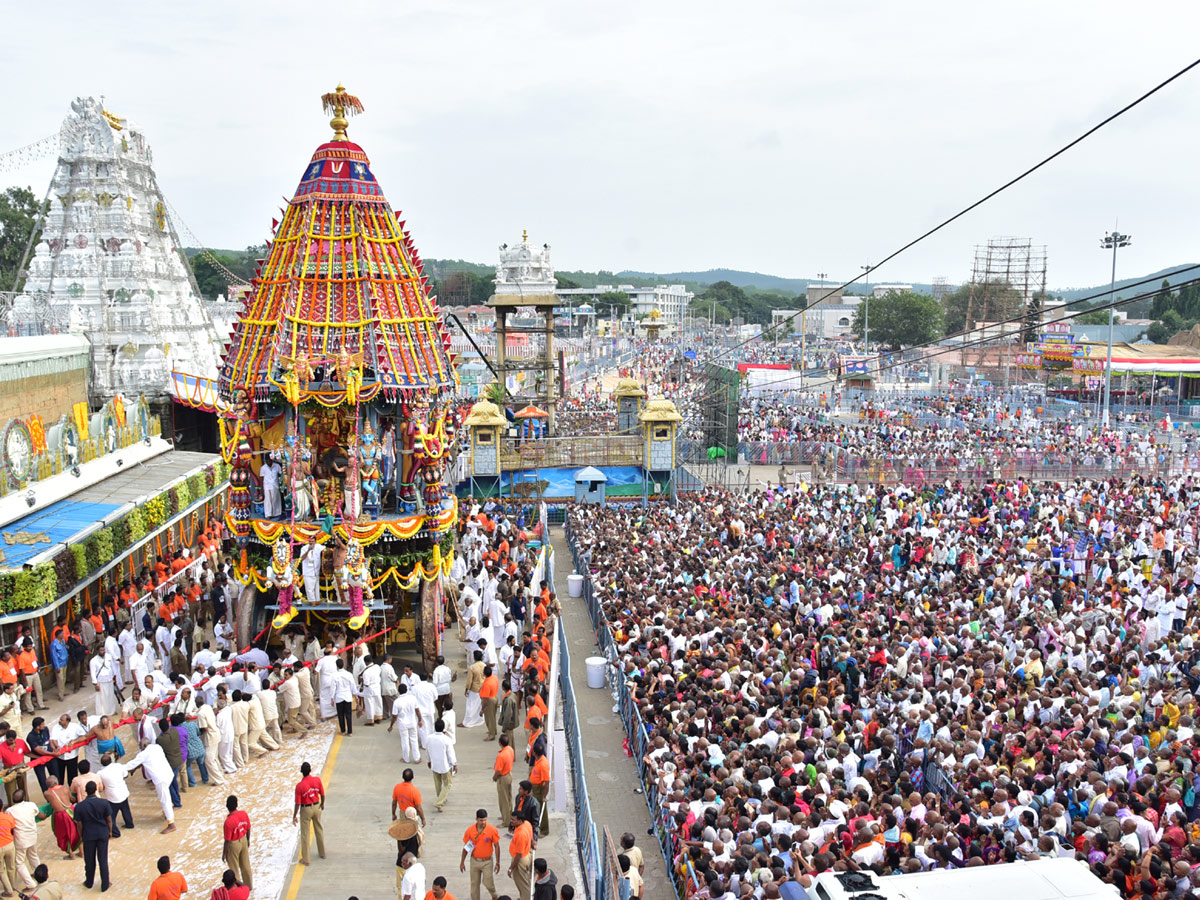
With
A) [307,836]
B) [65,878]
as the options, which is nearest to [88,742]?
[65,878]

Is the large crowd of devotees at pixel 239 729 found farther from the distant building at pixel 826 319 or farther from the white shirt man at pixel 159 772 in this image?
the distant building at pixel 826 319

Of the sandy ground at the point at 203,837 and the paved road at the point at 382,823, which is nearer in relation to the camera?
the sandy ground at the point at 203,837

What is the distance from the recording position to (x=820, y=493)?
91.6 feet

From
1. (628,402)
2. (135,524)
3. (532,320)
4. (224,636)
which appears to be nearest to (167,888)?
(224,636)

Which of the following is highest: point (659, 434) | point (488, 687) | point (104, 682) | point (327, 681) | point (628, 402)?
point (628, 402)

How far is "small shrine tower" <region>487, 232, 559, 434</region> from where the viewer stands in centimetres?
3884

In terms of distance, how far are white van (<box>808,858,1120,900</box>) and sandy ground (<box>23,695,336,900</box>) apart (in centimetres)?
562

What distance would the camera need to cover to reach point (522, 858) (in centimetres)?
908

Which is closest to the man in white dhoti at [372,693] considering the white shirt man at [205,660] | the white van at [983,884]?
the white shirt man at [205,660]

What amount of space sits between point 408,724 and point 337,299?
6903mm

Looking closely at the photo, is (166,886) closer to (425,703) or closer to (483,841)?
(483,841)

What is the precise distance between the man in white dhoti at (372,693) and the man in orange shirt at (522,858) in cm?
490

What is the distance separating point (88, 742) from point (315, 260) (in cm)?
783

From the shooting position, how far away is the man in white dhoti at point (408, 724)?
12.1 meters
